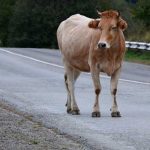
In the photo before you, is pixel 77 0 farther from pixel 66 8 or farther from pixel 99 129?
pixel 99 129

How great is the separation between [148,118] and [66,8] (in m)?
54.0

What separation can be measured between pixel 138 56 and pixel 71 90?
71.3 ft

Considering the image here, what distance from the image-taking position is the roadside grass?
112 feet

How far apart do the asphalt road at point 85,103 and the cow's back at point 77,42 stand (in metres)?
1.02

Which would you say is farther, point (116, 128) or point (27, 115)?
point (27, 115)

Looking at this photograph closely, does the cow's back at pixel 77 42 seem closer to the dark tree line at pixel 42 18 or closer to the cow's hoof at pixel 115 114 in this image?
the cow's hoof at pixel 115 114

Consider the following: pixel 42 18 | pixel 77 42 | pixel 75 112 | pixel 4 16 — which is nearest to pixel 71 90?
pixel 75 112

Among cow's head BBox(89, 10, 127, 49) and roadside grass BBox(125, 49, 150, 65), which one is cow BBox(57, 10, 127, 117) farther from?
roadside grass BBox(125, 49, 150, 65)

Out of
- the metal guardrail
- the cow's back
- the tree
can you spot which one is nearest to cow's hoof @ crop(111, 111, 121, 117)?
the cow's back

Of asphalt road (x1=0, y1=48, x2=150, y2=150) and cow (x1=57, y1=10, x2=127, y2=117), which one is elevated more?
cow (x1=57, y1=10, x2=127, y2=117)

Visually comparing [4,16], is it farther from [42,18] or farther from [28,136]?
[28,136]

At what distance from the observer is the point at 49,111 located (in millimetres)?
14867

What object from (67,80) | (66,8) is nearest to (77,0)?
(66,8)

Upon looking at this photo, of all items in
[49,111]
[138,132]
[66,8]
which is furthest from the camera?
[66,8]
